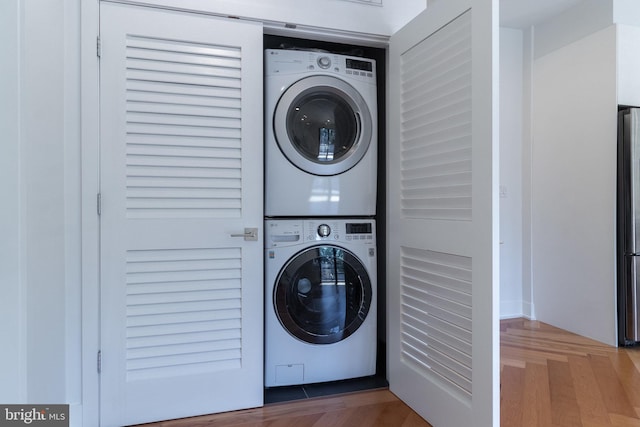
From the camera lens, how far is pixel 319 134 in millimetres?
2027

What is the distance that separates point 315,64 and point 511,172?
224 centimetres

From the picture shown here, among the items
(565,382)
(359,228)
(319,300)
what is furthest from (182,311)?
(565,382)

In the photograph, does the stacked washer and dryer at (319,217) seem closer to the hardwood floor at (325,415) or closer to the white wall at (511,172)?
the hardwood floor at (325,415)

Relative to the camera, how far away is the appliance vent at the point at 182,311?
166cm

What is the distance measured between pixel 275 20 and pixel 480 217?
1288 mm

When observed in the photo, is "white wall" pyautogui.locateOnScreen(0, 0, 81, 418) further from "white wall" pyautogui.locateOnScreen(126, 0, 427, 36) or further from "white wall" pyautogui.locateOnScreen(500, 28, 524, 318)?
"white wall" pyautogui.locateOnScreen(500, 28, 524, 318)

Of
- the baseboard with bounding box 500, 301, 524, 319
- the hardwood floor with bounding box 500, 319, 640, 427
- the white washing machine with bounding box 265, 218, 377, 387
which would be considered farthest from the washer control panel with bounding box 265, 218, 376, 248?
the baseboard with bounding box 500, 301, 524, 319

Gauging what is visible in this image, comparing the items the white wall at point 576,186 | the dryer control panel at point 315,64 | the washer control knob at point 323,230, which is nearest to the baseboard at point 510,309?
the white wall at point 576,186

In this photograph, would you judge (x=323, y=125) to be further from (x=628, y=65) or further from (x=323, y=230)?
(x=628, y=65)

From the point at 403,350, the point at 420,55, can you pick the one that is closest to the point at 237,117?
the point at 420,55

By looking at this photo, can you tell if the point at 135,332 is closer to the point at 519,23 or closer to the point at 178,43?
the point at 178,43

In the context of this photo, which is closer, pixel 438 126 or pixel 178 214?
pixel 438 126

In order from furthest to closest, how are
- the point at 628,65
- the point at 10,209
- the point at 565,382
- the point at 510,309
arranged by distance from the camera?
the point at 510,309 < the point at 628,65 < the point at 565,382 < the point at 10,209

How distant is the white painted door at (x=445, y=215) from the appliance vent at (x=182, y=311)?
2.67ft
